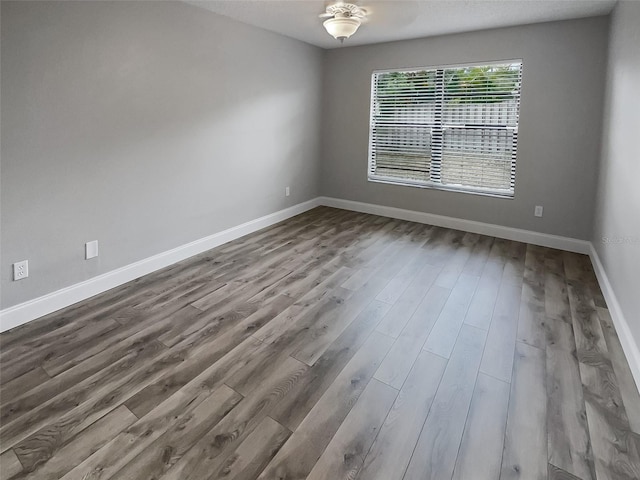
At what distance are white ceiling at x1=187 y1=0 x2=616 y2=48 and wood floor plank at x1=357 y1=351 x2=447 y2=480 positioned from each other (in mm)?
3050

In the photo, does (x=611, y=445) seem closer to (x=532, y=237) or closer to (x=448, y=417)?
(x=448, y=417)

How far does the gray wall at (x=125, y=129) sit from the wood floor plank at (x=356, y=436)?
2315mm

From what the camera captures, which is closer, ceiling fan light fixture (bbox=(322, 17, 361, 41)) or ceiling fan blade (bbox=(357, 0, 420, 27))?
ceiling fan blade (bbox=(357, 0, 420, 27))

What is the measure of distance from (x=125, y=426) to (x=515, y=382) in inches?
77.1

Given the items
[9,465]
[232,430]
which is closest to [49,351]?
[9,465]

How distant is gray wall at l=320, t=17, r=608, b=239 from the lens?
3674mm

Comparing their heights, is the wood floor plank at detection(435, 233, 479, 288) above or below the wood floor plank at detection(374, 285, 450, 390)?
above

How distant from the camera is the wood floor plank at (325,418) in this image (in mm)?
1456

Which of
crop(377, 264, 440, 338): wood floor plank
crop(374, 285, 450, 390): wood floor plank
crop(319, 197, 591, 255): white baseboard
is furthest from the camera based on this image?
crop(319, 197, 591, 255): white baseboard

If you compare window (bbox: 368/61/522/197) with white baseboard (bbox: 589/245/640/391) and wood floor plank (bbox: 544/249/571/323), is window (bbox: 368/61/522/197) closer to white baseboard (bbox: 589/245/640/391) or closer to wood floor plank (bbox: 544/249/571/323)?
wood floor plank (bbox: 544/249/571/323)

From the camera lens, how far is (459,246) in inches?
162

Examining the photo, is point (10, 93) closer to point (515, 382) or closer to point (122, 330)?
point (122, 330)

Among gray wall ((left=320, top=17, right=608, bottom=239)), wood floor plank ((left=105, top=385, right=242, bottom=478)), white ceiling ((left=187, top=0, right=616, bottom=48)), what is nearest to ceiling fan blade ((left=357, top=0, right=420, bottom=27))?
white ceiling ((left=187, top=0, right=616, bottom=48))

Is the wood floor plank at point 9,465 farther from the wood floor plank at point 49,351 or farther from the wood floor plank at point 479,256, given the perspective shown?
the wood floor plank at point 479,256
